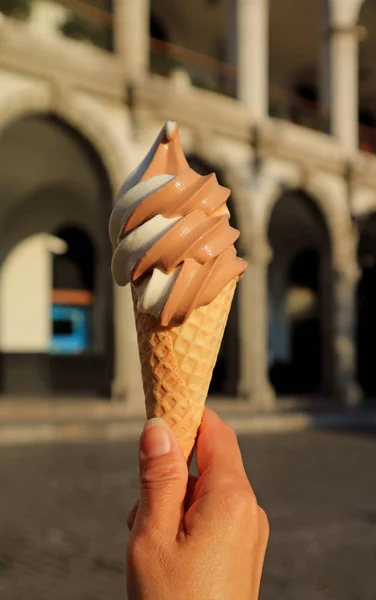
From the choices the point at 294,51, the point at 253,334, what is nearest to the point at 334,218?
the point at 253,334

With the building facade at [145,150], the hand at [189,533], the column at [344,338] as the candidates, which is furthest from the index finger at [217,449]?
the column at [344,338]

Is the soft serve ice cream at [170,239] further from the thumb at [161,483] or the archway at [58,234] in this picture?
the archway at [58,234]

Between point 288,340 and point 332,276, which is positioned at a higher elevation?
point 332,276

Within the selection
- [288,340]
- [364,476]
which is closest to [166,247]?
[364,476]

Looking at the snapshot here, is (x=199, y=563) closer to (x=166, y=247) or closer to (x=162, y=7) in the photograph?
(x=166, y=247)

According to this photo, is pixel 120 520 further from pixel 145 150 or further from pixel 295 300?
pixel 295 300
